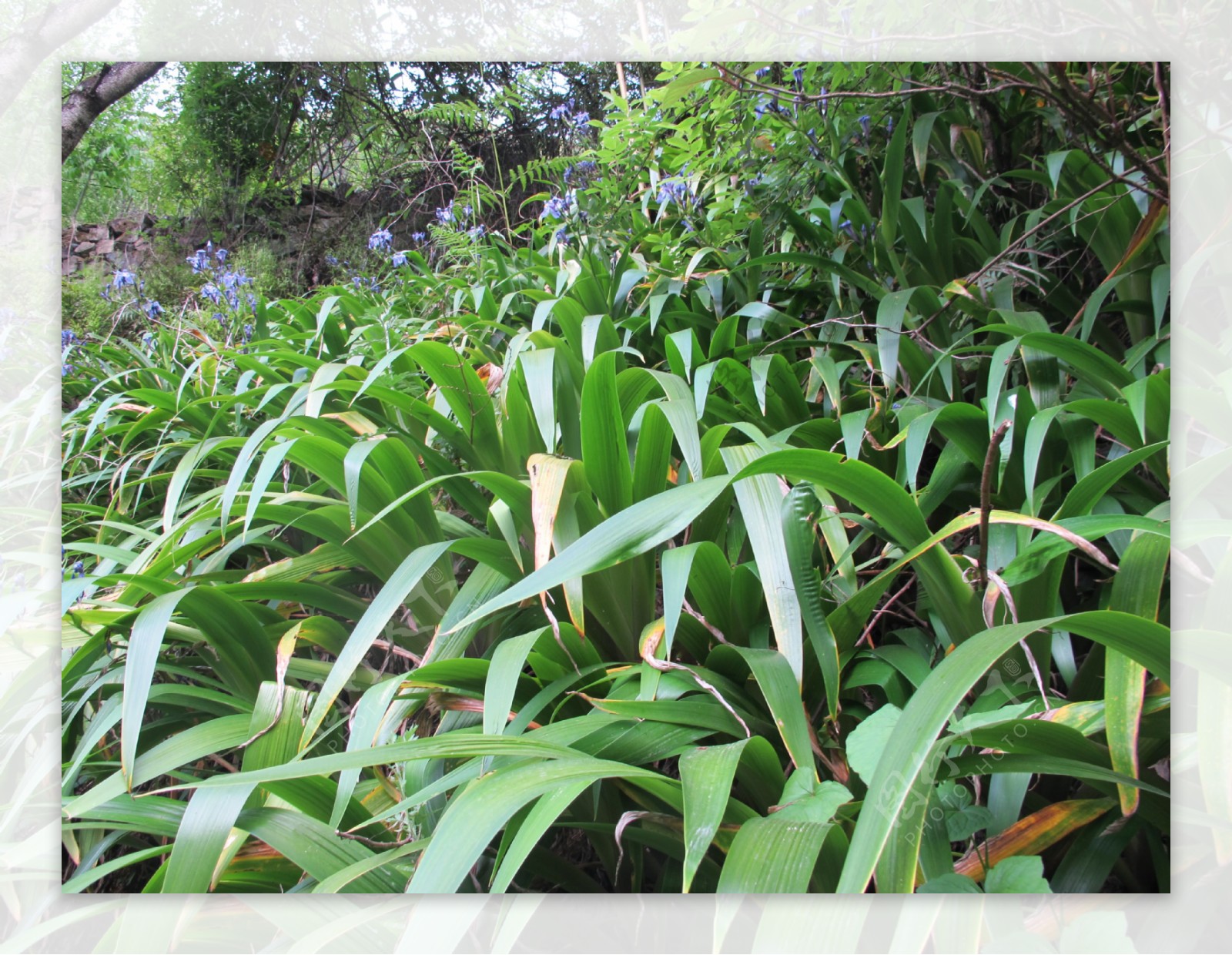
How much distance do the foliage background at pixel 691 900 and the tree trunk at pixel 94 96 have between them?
21mm

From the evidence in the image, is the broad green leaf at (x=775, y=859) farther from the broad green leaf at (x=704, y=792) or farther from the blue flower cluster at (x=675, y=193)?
the blue flower cluster at (x=675, y=193)

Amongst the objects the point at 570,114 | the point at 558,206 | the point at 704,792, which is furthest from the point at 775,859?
the point at 558,206

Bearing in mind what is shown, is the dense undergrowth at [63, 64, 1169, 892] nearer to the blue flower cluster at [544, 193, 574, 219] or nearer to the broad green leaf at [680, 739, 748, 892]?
the broad green leaf at [680, 739, 748, 892]

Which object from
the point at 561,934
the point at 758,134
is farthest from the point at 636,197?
the point at 561,934

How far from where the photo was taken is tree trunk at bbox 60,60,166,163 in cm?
83

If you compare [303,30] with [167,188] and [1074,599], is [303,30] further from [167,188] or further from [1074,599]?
A: [1074,599]

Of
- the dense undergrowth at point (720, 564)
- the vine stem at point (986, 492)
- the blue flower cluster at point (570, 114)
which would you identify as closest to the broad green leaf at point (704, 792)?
the dense undergrowth at point (720, 564)

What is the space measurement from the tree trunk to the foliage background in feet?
0.07

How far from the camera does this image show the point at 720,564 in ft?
1.97

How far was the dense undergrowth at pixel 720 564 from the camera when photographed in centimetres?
47

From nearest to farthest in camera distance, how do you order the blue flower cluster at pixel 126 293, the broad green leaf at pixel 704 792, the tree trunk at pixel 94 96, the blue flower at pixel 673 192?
the broad green leaf at pixel 704 792 → the tree trunk at pixel 94 96 → the blue flower cluster at pixel 126 293 → the blue flower at pixel 673 192

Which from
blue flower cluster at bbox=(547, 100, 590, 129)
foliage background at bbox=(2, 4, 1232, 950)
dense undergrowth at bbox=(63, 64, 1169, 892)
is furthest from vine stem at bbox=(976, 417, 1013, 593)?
blue flower cluster at bbox=(547, 100, 590, 129)

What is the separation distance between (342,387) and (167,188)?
0.50 m

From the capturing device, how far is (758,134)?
3.75 feet
